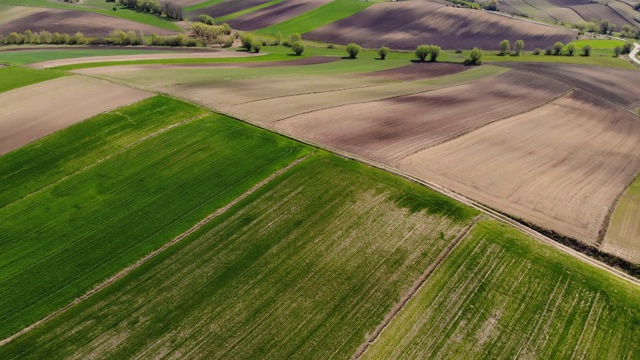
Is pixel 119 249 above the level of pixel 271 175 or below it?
below

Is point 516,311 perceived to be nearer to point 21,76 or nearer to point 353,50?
point 21,76

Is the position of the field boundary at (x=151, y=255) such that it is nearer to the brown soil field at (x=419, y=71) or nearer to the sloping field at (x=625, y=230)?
the sloping field at (x=625, y=230)

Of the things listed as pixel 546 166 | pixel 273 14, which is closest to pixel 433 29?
pixel 273 14

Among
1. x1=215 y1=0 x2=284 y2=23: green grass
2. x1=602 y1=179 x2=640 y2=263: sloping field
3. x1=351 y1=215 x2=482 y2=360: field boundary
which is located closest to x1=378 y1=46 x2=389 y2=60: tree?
x1=602 y1=179 x2=640 y2=263: sloping field

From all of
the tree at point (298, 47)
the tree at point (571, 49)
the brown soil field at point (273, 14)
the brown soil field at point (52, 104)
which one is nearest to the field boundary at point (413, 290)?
the brown soil field at point (52, 104)

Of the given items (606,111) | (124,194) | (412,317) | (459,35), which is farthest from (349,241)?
(459,35)

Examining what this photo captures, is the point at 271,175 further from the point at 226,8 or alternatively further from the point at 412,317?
the point at 226,8
